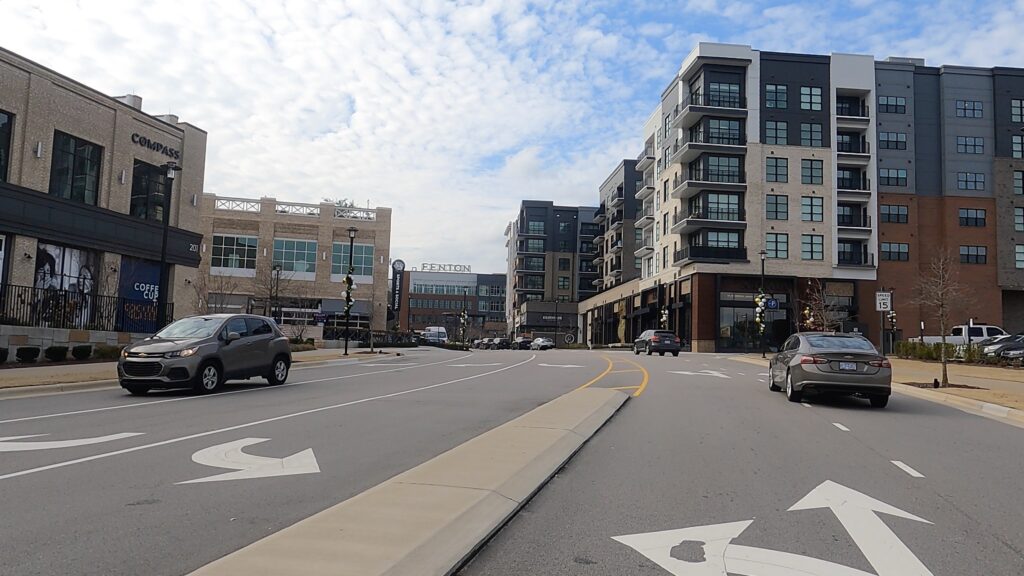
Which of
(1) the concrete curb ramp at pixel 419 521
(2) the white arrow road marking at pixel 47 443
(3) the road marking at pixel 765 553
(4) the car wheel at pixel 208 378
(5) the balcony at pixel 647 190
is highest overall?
(5) the balcony at pixel 647 190

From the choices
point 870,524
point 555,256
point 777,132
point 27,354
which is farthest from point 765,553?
point 555,256

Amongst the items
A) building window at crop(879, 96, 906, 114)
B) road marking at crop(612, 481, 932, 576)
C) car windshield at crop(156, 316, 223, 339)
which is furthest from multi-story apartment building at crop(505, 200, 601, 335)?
road marking at crop(612, 481, 932, 576)

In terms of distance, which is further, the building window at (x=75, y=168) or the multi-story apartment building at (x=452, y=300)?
the multi-story apartment building at (x=452, y=300)

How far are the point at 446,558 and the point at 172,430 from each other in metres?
6.93

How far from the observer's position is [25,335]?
21547mm

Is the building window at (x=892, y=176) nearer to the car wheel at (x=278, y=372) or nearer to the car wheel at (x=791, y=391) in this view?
the car wheel at (x=791, y=391)

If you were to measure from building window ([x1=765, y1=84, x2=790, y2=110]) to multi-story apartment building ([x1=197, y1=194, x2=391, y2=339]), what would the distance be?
3842 centimetres

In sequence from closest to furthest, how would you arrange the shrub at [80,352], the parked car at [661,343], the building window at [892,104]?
the shrub at [80,352], the parked car at [661,343], the building window at [892,104]

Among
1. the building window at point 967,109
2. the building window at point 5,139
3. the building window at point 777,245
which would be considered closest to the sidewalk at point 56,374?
the building window at point 5,139

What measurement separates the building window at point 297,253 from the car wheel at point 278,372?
58272 mm

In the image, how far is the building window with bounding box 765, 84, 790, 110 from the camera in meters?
66.0

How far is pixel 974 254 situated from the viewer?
66938mm

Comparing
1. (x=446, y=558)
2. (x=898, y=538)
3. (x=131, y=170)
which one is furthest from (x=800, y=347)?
(x=131, y=170)

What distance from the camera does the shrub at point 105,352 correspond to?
76.0ft
